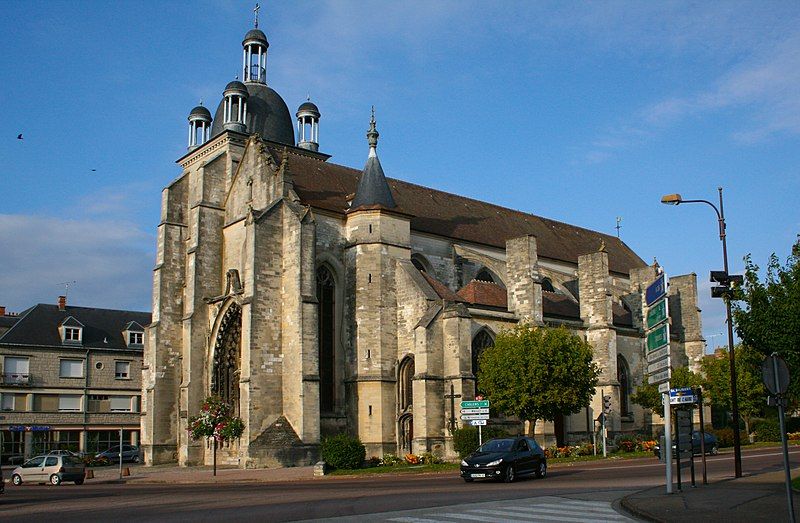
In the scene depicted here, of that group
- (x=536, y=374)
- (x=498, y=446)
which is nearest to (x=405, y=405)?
(x=536, y=374)

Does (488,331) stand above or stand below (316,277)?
below

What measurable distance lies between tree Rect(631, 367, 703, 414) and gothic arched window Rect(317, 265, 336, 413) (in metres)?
16.7

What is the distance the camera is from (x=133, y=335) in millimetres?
57344

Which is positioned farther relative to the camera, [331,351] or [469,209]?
[469,209]

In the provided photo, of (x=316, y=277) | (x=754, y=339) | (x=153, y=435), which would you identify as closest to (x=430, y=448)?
(x=316, y=277)

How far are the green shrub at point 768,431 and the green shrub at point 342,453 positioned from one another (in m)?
28.3

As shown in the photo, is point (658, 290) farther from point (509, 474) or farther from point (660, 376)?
point (509, 474)

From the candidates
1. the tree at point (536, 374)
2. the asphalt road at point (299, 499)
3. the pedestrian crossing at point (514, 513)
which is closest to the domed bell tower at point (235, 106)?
the tree at point (536, 374)

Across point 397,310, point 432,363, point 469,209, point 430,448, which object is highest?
point 469,209

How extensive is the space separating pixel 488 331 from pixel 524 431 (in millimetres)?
5027

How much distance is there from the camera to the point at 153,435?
39156mm

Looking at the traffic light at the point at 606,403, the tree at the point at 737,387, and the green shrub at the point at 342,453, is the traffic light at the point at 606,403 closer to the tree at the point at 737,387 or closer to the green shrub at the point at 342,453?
the tree at the point at 737,387

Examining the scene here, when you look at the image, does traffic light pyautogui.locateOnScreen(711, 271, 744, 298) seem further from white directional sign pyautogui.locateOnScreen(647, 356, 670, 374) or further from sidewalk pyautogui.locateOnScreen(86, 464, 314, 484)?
sidewalk pyautogui.locateOnScreen(86, 464, 314, 484)

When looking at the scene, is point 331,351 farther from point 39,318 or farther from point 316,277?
point 39,318
